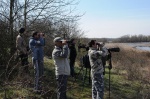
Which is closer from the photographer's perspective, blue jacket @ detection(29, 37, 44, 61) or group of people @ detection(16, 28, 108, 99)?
group of people @ detection(16, 28, 108, 99)

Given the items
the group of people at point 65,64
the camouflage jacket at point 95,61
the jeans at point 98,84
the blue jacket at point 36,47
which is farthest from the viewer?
the blue jacket at point 36,47

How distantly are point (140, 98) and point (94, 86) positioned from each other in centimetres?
273

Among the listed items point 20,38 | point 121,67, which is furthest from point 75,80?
point 121,67

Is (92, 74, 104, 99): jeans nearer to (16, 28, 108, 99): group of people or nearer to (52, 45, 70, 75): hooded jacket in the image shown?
(16, 28, 108, 99): group of people

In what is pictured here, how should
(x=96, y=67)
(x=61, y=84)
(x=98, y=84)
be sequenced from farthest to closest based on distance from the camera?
(x=98, y=84), (x=96, y=67), (x=61, y=84)

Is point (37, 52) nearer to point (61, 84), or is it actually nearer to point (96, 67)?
point (61, 84)

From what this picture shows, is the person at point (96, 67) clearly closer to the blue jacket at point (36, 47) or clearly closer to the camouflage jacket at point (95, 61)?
the camouflage jacket at point (95, 61)

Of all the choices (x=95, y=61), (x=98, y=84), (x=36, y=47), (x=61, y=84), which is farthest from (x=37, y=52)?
(x=98, y=84)

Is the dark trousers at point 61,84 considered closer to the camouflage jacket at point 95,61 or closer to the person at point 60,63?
the person at point 60,63

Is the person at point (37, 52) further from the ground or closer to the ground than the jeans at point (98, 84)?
further from the ground

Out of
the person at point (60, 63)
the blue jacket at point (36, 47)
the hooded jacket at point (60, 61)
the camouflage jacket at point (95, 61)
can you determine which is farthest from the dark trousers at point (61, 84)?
the blue jacket at point (36, 47)

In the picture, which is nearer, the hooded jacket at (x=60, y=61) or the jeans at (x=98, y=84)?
the hooded jacket at (x=60, y=61)

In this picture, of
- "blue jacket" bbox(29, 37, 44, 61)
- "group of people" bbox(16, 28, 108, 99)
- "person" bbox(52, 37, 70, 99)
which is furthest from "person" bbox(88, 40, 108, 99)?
"blue jacket" bbox(29, 37, 44, 61)

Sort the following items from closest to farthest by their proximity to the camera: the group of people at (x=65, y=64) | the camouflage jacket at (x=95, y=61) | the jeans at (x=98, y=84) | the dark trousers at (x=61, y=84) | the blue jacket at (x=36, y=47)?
the group of people at (x=65, y=64) < the dark trousers at (x=61, y=84) < the camouflage jacket at (x=95, y=61) < the jeans at (x=98, y=84) < the blue jacket at (x=36, y=47)
